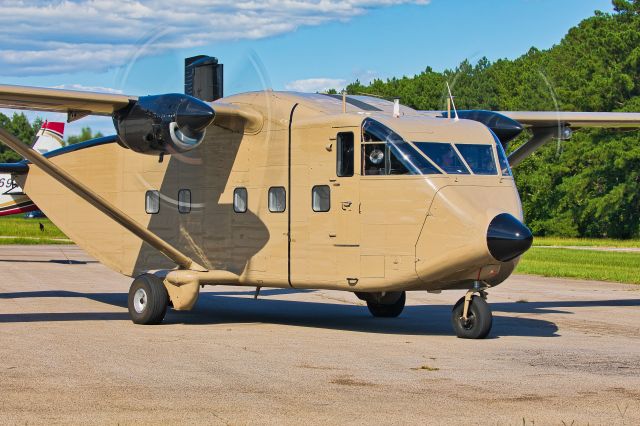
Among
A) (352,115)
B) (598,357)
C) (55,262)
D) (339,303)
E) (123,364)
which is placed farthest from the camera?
(55,262)

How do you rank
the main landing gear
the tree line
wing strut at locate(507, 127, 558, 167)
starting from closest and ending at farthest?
the main landing gear
wing strut at locate(507, 127, 558, 167)
the tree line

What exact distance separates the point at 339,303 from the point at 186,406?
1302cm

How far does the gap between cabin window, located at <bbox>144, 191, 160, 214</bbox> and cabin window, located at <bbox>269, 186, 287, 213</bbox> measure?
2.92m

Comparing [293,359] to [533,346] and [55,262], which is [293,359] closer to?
[533,346]

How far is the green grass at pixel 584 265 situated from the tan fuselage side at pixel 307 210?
630 inches

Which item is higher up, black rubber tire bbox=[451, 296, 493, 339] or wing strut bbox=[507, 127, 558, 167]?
wing strut bbox=[507, 127, 558, 167]

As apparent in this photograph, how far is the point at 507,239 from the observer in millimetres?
13656

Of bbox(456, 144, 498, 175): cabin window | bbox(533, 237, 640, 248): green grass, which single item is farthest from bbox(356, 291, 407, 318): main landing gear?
bbox(533, 237, 640, 248): green grass

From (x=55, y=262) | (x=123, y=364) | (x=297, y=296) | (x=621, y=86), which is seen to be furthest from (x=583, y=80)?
(x=123, y=364)

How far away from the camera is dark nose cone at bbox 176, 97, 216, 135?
15.3 m

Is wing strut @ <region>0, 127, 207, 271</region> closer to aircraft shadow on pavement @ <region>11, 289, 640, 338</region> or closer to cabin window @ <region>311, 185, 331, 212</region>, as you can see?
aircraft shadow on pavement @ <region>11, 289, 640, 338</region>

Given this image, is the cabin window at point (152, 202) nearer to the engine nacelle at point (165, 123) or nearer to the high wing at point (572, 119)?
the engine nacelle at point (165, 123)

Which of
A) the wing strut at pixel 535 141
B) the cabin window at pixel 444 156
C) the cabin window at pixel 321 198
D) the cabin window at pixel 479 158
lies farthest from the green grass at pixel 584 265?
the cabin window at pixel 321 198

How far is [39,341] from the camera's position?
1417 centimetres
